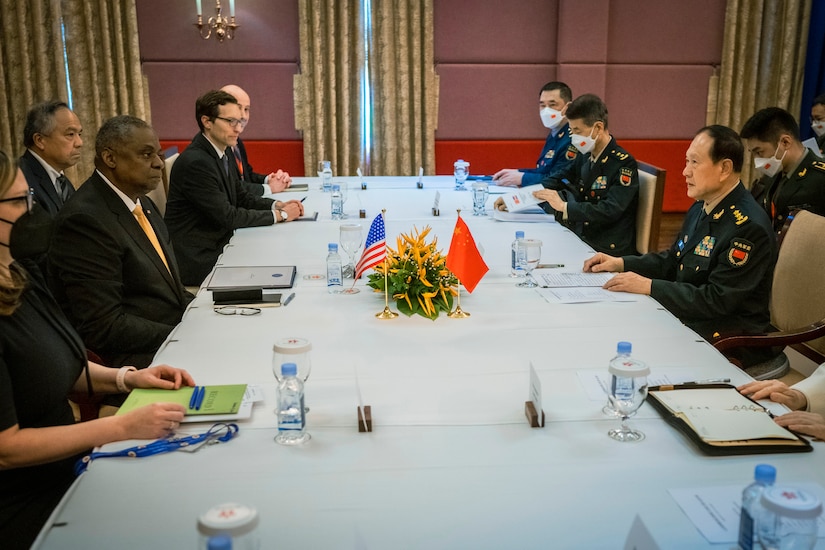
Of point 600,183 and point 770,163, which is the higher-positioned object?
point 770,163

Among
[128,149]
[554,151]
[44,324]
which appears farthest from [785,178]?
[44,324]

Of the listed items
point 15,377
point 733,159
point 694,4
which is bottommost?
point 15,377

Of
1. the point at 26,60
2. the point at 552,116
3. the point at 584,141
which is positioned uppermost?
the point at 26,60

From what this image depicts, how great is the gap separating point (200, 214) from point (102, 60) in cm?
311

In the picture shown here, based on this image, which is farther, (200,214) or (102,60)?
(102,60)

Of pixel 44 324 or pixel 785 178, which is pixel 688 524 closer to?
pixel 44 324

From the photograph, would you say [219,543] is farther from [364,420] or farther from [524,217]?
[524,217]

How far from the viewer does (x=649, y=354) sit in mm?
2172

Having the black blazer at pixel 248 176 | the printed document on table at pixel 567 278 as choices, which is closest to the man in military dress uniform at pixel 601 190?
the printed document on table at pixel 567 278

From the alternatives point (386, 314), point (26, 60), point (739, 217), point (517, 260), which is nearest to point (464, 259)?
point (386, 314)

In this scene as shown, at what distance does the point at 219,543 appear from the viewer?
94 centimetres

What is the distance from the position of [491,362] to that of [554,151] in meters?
3.21

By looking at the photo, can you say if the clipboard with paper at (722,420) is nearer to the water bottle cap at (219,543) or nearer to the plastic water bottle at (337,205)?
the water bottle cap at (219,543)

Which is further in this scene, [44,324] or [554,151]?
[554,151]
